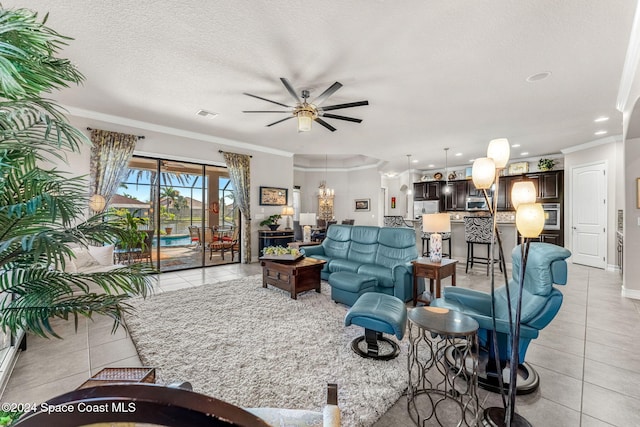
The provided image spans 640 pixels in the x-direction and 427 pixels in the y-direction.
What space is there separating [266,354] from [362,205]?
8.02 meters

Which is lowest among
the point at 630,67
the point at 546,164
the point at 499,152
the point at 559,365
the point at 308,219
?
the point at 559,365

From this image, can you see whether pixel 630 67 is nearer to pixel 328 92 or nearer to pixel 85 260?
pixel 328 92

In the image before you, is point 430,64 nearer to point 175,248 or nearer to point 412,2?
point 412,2

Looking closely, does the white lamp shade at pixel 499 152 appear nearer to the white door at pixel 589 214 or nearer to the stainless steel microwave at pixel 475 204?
the white door at pixel 589 214

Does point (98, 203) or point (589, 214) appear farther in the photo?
point (589, 214)

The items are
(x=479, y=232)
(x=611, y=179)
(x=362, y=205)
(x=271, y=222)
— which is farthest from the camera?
(x=362, y=205)

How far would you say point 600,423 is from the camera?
1.61 metres

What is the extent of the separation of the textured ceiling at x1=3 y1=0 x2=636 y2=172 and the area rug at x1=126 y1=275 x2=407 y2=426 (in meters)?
2.89

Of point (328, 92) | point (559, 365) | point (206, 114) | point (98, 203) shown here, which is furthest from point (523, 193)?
point (98, 203)

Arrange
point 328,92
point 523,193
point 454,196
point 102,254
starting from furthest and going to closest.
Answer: point 454,196
point 102,254
point 328,92
point 523,193

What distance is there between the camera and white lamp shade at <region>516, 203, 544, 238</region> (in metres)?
1.37

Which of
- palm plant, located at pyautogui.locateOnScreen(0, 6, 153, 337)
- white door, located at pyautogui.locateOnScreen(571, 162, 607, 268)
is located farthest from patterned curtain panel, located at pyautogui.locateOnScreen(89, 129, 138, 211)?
white door, located at pyautogui.locateOnScreen(571, 162, 607, 268)

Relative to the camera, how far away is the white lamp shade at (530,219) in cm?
137

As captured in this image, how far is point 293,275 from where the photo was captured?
3.70 meters
